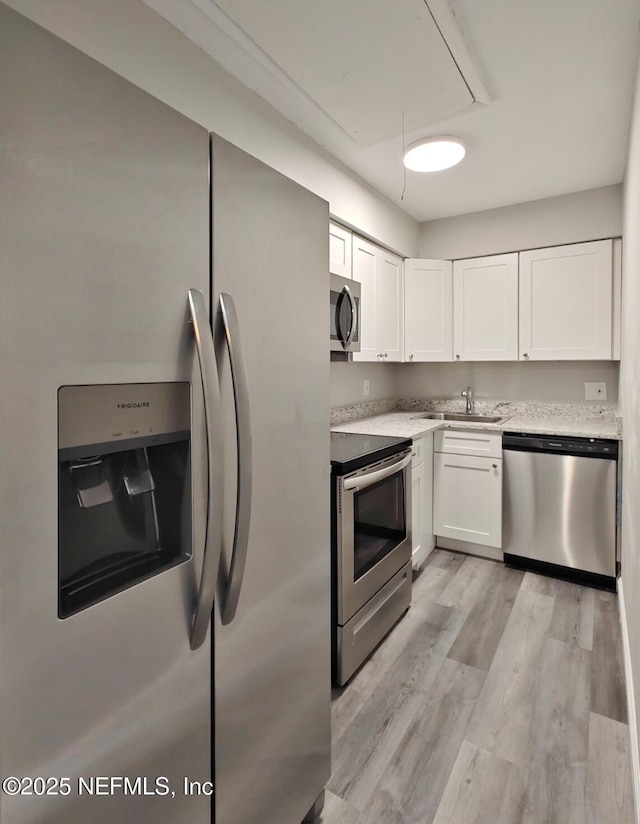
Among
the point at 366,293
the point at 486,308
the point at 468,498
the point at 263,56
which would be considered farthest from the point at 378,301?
the point at 263,56

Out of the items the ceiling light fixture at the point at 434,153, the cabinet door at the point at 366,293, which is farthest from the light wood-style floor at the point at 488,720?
the ceiling light fixture at the point at 434,153

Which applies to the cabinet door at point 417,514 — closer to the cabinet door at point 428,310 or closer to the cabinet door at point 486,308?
the cabinet door at point 428,310

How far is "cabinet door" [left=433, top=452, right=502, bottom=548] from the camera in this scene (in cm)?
297

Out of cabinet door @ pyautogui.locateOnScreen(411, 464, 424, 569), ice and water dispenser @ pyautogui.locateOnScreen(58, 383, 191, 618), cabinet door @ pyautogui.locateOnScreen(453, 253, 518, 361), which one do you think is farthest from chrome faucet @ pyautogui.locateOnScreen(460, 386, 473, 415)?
ice and water dispenser @ pyautogui.locateOnScreen(58, 383, 191, 618)

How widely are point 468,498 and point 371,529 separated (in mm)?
1292

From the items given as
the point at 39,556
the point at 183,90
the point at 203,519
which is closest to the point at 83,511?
the point at 39,556

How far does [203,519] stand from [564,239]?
324 centimetres

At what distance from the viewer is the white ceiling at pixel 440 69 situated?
147 cm

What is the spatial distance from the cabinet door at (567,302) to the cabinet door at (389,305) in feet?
2.90

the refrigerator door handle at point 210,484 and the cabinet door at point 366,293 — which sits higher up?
the cabinet door at point 366,293

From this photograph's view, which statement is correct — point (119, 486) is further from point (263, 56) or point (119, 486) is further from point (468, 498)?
point (468, 498)

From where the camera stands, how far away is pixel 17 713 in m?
0.60

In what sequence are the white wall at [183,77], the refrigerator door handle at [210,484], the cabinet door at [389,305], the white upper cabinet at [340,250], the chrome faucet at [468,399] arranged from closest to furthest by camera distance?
the refrigerator door handle at [210,484]
the white wall at [183,77]
the white upper cabinet at [340,250]
the cabinet door at [389,305]
the chrome faucet at [468,399]

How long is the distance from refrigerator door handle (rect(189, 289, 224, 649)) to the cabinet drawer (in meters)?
2.46
